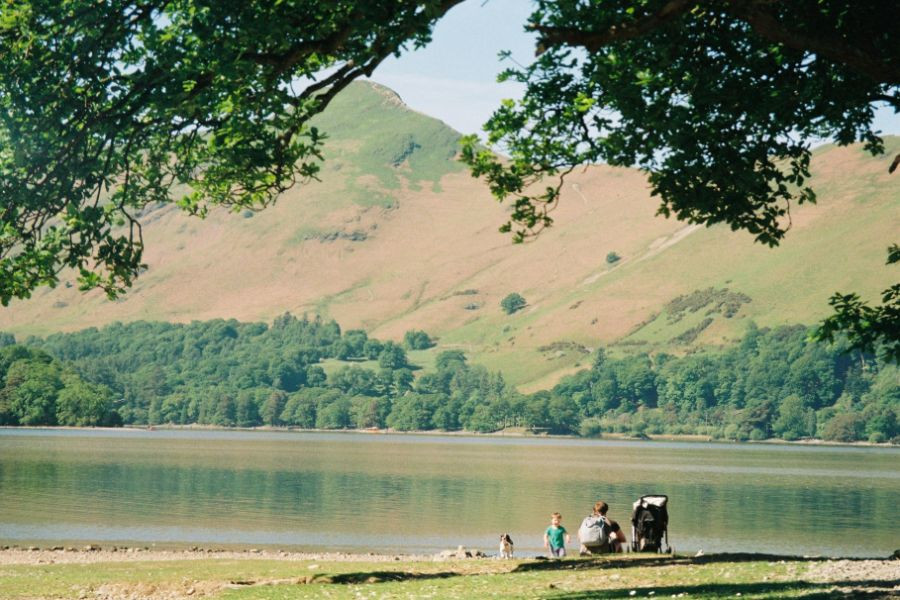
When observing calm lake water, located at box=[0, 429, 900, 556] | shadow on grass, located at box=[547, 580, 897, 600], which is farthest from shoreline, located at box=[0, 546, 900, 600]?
calm lake water, located at box=[0, 429, 900, 556]

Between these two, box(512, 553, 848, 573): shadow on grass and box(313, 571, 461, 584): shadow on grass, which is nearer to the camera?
box(313, 571, 461, 584): shadow on grass

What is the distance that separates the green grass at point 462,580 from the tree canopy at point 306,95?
7324 mm

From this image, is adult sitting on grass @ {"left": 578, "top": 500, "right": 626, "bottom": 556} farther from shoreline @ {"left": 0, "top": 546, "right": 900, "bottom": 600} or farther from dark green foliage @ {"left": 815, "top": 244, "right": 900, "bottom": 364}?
dark green foliage @ {"left": 815, "top": 244, "right": 900, "bottom": 364}

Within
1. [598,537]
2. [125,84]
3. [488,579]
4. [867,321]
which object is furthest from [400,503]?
[125,84]

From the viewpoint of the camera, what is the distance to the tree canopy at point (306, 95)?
18.8m

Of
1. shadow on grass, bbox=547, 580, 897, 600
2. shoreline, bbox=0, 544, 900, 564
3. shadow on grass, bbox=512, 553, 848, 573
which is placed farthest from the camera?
shoreline, bbox=0, 544, 900, 564

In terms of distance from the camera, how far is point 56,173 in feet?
65.5

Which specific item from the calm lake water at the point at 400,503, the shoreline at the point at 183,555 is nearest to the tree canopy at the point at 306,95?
the shoreline at the point at 183,555

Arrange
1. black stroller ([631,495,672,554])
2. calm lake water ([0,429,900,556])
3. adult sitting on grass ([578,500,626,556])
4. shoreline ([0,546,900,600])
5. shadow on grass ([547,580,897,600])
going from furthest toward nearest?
calm lake water ([0,429,900,556])
adult sitting on grass ([578,500,626,556])
black stroller ([631,495,672,554])
shoreline ([0,546,900,600])
shadow on grass ([547,580,897,600])

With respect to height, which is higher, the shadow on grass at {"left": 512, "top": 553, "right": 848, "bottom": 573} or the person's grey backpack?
the person's grey backpack

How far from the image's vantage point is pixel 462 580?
1083 inches

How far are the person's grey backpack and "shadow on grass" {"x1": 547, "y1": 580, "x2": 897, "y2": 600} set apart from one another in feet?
33.9

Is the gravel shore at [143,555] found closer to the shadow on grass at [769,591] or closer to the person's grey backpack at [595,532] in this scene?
the person's grey backpack at [595,532]

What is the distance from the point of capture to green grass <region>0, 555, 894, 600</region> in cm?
2341
